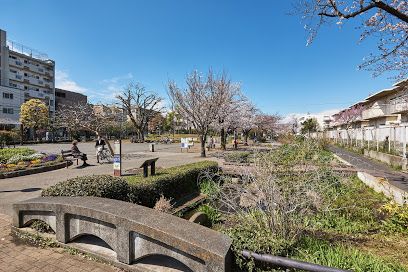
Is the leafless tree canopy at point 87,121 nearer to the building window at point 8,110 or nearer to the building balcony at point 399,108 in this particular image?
the building window at point 8,110

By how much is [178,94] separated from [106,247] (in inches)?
697

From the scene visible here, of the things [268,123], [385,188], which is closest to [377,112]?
[268,123]

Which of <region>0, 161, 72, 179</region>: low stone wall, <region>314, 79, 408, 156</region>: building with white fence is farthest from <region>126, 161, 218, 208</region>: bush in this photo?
<region>314, 79, 408, 156</region>: building with white fence

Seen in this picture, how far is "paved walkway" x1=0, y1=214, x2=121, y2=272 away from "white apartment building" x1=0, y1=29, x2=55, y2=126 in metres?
51.3

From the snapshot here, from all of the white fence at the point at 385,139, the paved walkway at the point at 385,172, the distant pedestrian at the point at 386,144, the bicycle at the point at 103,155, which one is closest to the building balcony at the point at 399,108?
the white fence at the point at 385,139

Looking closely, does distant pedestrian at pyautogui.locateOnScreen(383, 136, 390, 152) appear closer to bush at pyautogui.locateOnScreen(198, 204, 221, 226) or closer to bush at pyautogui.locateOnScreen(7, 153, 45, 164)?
bush at pyautogui.locateOnScreen(198, 204, 221, 226)

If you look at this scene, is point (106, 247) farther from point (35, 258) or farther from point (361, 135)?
point (361, 135)

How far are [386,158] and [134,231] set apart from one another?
700 inches

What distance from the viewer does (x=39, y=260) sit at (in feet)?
13.4

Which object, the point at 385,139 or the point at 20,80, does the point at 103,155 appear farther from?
the point at 20,80

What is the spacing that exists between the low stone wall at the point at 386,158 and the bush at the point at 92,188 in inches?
584

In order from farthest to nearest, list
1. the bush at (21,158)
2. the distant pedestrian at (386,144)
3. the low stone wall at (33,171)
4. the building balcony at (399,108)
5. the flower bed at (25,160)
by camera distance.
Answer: the building balcony at (399,108)
the distant pedestrian at (386,144)
the bush at (21,158)
the flower bed at (25,160)
the low stone wall at (33,171)

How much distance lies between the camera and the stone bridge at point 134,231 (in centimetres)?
315

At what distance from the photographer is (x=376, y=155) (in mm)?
18641
